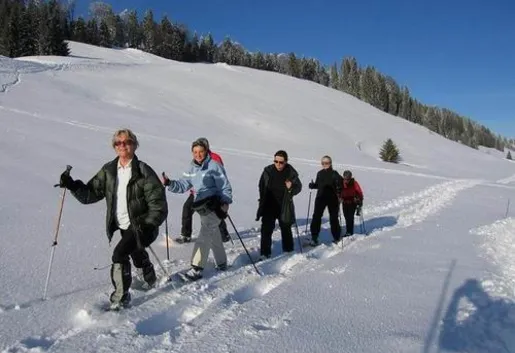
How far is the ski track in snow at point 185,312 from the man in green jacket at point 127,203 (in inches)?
13.2

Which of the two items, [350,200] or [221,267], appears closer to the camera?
[221,267]

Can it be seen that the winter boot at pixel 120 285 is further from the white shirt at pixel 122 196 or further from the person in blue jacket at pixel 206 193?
the person in blue jacket at pixel 206 193

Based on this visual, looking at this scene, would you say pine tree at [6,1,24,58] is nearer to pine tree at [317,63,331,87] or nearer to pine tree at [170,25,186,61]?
pine tree at [170,25,186,61]

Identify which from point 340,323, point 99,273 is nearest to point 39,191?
point 99,273

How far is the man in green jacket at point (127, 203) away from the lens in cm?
486

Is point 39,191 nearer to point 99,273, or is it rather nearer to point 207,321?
point 99,273

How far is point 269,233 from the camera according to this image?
25.3ft

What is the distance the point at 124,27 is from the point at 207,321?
112437mm

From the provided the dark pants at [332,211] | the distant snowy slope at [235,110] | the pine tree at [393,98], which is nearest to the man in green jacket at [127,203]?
the dark pants at [332,211]

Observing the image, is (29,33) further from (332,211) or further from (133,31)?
(332,211)

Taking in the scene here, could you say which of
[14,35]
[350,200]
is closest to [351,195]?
[350,200]

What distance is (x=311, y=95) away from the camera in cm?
6450

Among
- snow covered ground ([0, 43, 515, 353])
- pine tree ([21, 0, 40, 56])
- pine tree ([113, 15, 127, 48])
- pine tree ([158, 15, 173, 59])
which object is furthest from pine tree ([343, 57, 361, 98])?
snow covered ground ([0, 43, 515, 353])

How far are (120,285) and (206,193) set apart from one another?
191 cm
